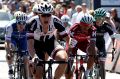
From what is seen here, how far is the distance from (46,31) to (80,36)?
1.84 meters

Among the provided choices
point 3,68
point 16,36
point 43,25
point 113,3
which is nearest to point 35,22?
point 43,25

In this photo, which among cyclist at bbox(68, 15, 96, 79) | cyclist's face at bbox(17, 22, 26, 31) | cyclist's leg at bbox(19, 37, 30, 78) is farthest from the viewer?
cyclist's face at bbox(17, 22, 26, 31)

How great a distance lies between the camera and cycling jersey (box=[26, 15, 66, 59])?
9.45m

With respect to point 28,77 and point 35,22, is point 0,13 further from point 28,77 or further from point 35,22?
point 35,22

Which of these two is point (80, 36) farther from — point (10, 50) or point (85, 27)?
point (10, 50)

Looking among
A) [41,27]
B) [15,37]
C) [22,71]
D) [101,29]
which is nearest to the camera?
[41,27]

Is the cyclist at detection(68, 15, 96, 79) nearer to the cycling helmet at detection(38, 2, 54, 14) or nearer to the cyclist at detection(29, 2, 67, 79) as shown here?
the cyclist at detection(29, 2, 67, 79)

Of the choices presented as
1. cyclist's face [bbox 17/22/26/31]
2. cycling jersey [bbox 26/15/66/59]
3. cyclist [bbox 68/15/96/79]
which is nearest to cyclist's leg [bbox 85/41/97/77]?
cyclist [bbox 68/15/96/79]

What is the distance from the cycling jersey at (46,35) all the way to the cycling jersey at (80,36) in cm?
136

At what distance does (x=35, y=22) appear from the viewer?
9.44m

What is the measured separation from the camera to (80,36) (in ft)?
36.8

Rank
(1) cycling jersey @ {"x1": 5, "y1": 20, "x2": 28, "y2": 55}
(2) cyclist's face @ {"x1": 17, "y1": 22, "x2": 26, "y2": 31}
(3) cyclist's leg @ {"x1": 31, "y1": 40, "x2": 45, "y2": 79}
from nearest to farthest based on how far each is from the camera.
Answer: (3) cyclist's leg @ {"x1": 31, "y1": 40, "x2": 45, "y2": 79} < (2) cyclist's face @ {"x1": 17, "y1": 22, "x2": 26, "y2": 31} < (1) cycling jersey @ {"x1": 5, "y1": 20, "x2": 28, "y2": 55}

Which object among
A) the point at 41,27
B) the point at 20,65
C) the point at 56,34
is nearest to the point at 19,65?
the point at 20,65

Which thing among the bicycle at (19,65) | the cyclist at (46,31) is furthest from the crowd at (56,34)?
the bicycle at (19,65)
